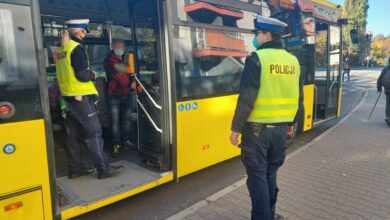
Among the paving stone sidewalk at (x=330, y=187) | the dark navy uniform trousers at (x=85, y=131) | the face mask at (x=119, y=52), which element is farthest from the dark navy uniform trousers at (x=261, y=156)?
the face mask at (x=119, y=52)

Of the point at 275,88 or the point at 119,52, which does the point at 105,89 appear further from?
the point at 275,88

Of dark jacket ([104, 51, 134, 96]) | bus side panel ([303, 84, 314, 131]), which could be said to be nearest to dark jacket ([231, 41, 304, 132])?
dark jacket ([104, 51, 134, 96])

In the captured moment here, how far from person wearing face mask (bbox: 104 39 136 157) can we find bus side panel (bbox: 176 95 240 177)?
140 cm

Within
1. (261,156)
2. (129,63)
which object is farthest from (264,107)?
(129,63)

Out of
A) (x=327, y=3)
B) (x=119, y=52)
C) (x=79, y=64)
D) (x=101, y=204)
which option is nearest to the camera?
(x=101, y=204)

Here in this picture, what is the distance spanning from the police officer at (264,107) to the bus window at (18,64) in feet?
5.86

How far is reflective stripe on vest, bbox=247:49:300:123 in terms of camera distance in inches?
109

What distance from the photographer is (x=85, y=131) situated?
12.7ft

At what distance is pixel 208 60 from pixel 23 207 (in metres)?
2.80

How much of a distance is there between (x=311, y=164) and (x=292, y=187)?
1110 millimetres

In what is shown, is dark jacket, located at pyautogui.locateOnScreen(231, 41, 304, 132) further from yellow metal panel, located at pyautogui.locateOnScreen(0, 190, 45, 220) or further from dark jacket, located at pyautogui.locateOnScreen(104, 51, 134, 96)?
dark jacket, located at pyautogui.locateOnScreen(104, 51, 134, 96)

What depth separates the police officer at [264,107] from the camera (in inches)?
108

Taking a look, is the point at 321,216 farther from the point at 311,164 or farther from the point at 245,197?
the point at 311,164

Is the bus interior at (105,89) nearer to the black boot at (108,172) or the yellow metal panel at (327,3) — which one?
the black boot at (108,172)
